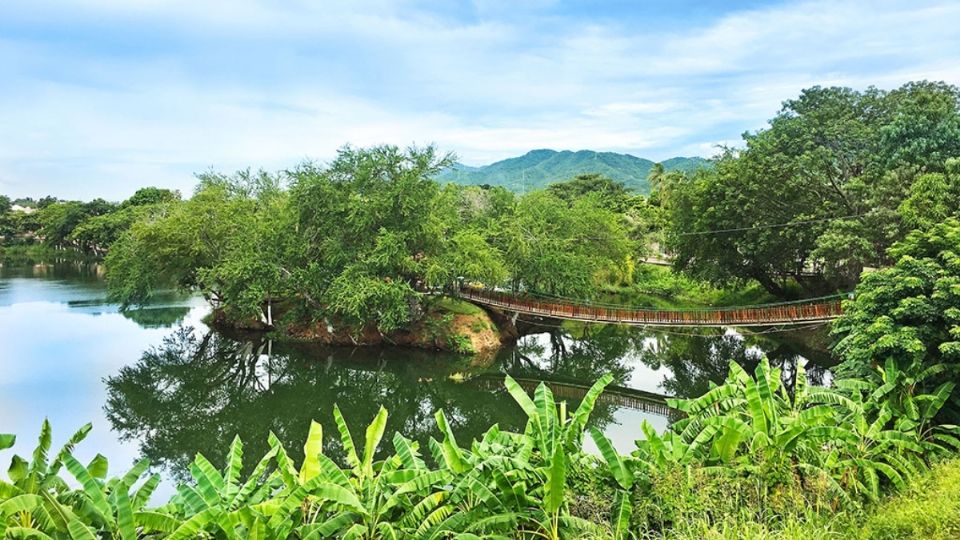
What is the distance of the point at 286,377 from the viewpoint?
610 inches

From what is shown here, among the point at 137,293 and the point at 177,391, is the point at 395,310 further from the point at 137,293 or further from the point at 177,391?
the point at 137,293

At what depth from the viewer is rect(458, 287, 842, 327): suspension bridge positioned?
1502 centimetres

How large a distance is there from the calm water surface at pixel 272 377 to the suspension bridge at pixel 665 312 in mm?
1314

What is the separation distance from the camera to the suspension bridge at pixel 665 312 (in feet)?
49.3

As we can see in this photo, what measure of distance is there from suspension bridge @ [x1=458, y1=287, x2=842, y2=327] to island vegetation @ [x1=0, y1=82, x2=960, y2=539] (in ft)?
3.60

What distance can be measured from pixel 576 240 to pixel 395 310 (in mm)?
8099

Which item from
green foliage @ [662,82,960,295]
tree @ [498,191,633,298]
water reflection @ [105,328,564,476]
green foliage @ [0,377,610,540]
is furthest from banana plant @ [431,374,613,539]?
tree @ [498,191,633,298]

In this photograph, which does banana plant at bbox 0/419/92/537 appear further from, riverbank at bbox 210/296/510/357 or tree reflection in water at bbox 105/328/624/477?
riverbank at bbox 210/296/510/357

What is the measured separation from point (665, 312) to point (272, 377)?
10952mm

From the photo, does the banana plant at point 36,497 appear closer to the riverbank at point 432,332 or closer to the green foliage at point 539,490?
the green foliage at point 539,490

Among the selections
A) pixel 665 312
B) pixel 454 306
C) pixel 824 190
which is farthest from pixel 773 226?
pixel 454 306

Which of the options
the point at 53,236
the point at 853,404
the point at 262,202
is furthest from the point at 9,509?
the point at 53,236

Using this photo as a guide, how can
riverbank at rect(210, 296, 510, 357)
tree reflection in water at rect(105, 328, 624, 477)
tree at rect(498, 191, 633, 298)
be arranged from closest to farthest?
tree reflection in water at rect(105, 328, 624, 477)
riverbank at rect(210, 296, 510, 357)
tree at rect(498, 191, 633, 298)

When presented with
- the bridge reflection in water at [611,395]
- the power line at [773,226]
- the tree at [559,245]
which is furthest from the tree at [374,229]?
the power line at [773,226]
